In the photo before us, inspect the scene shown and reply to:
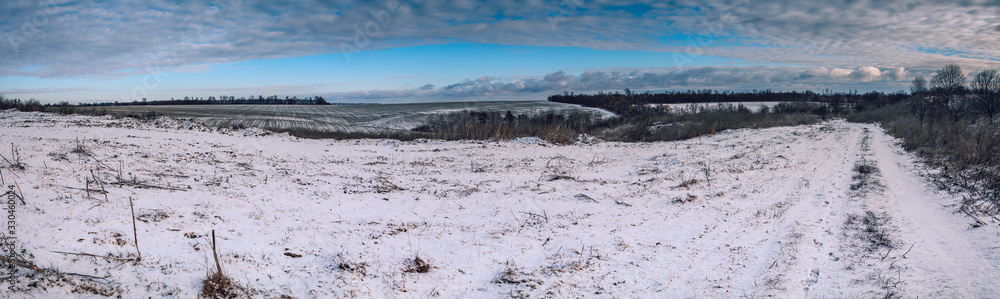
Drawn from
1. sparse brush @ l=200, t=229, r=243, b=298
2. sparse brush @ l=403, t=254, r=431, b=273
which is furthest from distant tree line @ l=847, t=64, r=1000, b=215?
sparse brush @ l=200, t=229, r=243, b=298

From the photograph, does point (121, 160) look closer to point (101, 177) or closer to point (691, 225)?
point (101, 177)

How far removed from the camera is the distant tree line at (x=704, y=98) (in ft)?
164

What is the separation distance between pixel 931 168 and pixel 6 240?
17.0 m

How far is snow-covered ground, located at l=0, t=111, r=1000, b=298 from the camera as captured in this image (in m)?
3.67

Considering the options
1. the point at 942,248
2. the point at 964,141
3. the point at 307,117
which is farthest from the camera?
the point at 307,117

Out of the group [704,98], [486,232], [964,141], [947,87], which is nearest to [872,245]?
[486,232]

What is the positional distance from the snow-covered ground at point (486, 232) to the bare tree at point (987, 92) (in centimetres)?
2626

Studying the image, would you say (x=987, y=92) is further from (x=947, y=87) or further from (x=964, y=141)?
(x=964, y=141)

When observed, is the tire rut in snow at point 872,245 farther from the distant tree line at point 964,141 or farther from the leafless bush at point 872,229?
the distant tree line at point 964,141

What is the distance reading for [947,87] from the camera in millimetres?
31578

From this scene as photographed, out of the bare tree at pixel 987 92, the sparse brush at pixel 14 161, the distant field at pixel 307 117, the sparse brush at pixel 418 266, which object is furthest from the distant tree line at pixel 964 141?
the distant field at pixel 307 117

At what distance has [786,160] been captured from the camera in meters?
12.2

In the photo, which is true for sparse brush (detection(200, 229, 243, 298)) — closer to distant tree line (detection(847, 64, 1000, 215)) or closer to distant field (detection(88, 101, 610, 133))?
distant tree line (detection(847, 64, 1000, 215))

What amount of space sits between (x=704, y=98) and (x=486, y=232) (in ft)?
289
